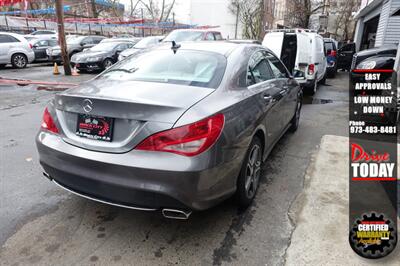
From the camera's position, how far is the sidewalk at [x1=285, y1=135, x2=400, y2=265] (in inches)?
91.7

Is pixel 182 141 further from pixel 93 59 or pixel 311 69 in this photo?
pixel 93 59

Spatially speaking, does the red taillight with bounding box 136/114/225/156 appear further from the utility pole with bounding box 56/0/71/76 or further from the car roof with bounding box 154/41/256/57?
the utility pole with bounding box 56/0/71/76

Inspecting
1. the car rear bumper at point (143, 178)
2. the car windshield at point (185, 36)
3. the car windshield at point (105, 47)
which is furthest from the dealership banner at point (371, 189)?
the car windshield at point (105, 47)

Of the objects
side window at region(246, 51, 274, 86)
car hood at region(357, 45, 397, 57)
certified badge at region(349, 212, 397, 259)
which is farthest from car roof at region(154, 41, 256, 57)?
car hood at region(357, 45, 397, 57)

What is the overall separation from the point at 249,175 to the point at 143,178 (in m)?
1.28

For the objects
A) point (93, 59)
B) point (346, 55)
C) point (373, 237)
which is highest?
point (346, 55)

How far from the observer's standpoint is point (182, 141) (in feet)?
6.82

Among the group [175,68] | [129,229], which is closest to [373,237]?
[129,229]

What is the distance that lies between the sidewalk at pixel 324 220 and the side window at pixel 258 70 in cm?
135

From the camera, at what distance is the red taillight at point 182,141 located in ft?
6.82

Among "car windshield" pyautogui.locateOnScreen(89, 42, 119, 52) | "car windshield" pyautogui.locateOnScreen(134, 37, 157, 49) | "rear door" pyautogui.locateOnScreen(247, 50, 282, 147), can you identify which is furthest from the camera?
"car windshield" pyautogui.locateOnScreen(89, 42, 119, 52)

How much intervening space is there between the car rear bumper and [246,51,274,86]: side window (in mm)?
1195

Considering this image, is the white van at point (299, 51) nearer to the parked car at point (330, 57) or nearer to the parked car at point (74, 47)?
the parked car at point (330, 57)

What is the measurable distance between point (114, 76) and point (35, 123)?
11.4 ft
